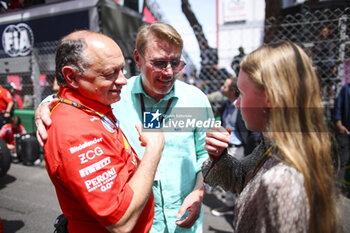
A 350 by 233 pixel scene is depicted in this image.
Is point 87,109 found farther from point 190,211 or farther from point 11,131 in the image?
point 11,131

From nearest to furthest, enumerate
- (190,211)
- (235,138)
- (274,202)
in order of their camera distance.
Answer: (274,202)
(190,211)
(235,138)

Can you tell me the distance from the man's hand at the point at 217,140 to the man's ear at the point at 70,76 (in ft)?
2.24

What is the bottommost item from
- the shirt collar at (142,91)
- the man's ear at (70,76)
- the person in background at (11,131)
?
the person in background at (11,131)

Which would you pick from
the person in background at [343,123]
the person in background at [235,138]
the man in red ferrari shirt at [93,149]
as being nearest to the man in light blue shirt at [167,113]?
the man in red ferrari shirt at [93,149]

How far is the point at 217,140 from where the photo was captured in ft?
3.75

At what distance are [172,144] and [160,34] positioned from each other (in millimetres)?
758

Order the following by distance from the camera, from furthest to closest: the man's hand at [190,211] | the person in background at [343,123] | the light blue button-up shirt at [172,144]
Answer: the person in background at [343,123], the light blue button-up shirt at [172,144], the man's hand at [190,211]

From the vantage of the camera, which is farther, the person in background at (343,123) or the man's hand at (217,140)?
the person in background at (343,123)

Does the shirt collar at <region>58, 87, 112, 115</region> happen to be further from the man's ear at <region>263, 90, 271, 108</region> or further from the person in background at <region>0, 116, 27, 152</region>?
the person in background at <region>0, 116, 27, 152</region>

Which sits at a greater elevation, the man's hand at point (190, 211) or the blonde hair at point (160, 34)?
the blonde hair at point (160, 34)

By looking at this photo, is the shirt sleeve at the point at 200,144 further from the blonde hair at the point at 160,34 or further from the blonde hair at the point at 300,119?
the blonde hair at the point at 300,119

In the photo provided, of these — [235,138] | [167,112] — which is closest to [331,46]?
[235,138]

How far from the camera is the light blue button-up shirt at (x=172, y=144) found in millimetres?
1562

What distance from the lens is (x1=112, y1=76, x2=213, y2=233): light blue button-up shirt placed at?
156 cm
